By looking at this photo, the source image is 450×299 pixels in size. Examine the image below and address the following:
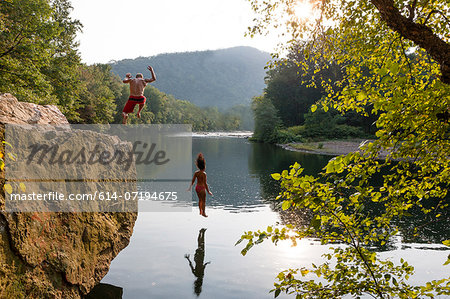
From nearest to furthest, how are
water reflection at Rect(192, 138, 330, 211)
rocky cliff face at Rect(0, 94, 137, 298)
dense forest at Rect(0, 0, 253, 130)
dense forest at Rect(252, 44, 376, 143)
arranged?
rocky cliff face at Rect(0, 94, 137, 298) → water reflection at Rect(192, 138, 330, 211) → dense forest at Rect(0, 0, 253, 130) → dense forest at Rect(252, 44, 376, 143)

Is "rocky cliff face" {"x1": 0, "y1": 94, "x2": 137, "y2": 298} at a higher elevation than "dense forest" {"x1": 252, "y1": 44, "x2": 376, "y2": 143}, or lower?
lower

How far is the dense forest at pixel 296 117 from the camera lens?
238 feet

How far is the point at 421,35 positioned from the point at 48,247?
7.99 meters

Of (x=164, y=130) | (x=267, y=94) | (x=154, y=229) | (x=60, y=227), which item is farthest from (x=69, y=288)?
(x=164, y=130)

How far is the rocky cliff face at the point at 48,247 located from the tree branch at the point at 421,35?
7.53 metres

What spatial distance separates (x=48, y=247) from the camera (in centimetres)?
682

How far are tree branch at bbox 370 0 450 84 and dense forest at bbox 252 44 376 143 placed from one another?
2164 inches

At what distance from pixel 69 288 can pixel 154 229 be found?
299 inches

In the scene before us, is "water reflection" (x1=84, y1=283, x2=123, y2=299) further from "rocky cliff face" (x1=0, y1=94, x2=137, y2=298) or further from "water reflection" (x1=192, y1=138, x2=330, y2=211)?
"water reflection" (x1=192, y1=138, x2=330, y2=211)

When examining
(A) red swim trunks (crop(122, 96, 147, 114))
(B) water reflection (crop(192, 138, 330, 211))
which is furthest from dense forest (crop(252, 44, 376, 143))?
(A) red swim trunks (crop(122, 96, 147, 114))

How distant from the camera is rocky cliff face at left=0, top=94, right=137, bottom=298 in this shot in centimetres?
602

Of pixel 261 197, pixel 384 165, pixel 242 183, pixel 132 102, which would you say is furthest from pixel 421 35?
pixel 242 183

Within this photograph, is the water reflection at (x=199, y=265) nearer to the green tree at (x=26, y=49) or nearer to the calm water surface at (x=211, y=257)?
the calm water surface at (x=211, y=257)

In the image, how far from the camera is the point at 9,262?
593cm
